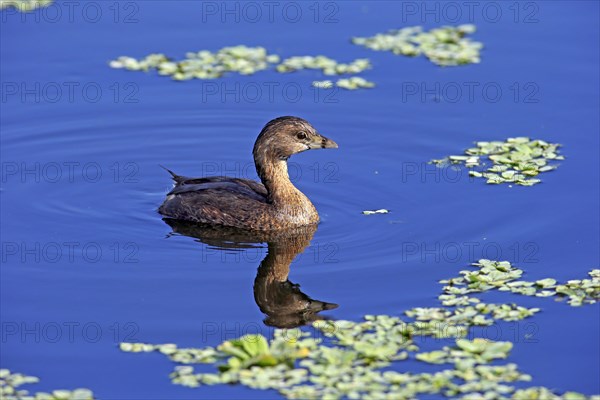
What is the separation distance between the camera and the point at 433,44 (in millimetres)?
17672

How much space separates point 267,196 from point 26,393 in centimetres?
453

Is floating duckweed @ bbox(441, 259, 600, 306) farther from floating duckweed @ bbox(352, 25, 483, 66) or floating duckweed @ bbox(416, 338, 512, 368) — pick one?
floating duckweed @ bbox(352, 25, 483, 66)

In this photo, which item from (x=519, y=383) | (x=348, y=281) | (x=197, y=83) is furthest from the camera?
(x=197, y=83)

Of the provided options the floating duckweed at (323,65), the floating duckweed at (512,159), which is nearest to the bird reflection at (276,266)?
the floating duckweed at (512,159)

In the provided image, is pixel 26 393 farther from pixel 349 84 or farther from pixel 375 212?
pixel 349 84

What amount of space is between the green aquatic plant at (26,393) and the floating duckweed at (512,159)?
6103 mm

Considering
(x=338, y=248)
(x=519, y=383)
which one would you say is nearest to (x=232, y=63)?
(x=338, y=248)

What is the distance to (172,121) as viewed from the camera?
51.4 ft

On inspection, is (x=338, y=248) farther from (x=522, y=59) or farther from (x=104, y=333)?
(x=522, y=59)

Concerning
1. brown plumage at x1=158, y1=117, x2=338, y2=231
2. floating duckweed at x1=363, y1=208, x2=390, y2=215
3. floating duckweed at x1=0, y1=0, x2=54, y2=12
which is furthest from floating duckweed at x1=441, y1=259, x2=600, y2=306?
floating duckweed at x1=0, y1=0, x2=54, y2=12

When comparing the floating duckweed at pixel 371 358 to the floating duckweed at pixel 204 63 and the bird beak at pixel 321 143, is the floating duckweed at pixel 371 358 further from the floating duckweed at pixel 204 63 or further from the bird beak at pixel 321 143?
the floating duckweed at pixel 204 63

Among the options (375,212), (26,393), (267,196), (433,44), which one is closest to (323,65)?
(433,44)

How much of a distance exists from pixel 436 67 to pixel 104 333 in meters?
8.05

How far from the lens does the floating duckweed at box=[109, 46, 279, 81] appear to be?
16.8 meters
